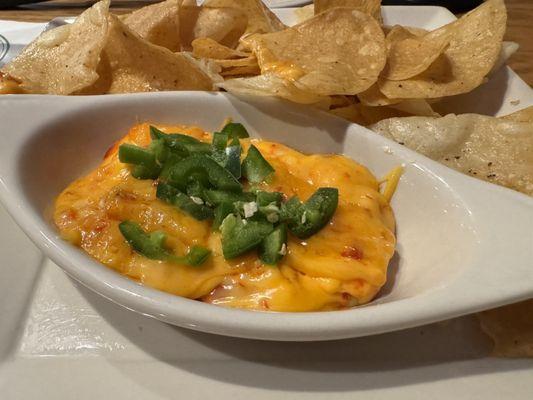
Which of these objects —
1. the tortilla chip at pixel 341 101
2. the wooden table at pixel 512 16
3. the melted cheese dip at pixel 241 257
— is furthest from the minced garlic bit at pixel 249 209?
the wooden table at pixel 512 16

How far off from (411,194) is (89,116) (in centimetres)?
72

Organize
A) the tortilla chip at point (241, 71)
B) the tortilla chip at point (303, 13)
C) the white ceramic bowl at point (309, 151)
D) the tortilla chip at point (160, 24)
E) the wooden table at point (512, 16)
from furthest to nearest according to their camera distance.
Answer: the wooden table at point (512, 16) → the tortilla chip at point (303, 13) → the tortilla chip at point (160, 24) → the tortilla chip at point (241, 71) → the white ceramic bowl at point (309, 151)

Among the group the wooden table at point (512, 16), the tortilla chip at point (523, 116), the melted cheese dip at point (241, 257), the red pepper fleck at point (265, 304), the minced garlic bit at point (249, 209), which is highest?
the minced garlic bit at point (249, 209)

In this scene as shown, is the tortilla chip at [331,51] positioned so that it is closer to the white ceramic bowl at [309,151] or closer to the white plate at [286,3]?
the white ceramic bowl at [309,151]

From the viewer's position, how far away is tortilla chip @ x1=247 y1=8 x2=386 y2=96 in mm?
1284

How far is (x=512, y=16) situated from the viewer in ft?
9.00

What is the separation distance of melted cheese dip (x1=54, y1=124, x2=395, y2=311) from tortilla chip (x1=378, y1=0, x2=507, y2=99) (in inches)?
14.9

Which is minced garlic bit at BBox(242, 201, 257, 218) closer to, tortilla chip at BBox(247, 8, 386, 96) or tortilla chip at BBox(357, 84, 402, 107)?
tortilla chip at BBox(247, 8, 386, 96)

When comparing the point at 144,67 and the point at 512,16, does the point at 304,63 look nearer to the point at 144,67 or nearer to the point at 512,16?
the point at 144,67

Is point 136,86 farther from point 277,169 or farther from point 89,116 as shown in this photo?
point 277,169

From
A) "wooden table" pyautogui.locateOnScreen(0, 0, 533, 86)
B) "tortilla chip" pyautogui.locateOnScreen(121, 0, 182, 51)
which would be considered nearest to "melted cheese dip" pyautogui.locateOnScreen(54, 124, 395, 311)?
"tortilla chip" pyautogui.locateOnScreen(121, 0, 182, 51)

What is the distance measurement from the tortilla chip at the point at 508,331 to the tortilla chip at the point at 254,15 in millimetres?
1063

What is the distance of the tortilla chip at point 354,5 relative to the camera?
159 centimetres

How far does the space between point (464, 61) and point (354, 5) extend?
1.26 ft
